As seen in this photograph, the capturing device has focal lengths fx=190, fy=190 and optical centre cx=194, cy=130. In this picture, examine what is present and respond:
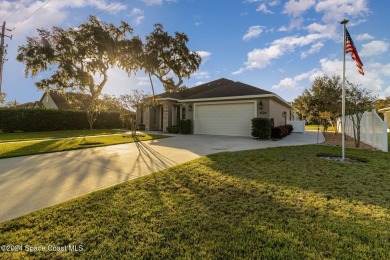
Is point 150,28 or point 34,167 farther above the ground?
point 150,28

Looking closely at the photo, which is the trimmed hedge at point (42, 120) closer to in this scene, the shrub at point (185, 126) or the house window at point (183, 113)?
the house window at point (183, 113)

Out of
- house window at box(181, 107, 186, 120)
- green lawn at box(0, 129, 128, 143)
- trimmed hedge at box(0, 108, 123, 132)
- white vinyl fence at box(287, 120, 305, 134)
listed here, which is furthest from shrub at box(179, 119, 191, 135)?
trimmed hedge at box(0, 108, 123, 132)

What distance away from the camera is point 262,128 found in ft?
38.9

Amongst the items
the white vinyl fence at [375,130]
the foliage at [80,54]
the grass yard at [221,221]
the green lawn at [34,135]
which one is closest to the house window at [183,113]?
the green lawn at [34,135]

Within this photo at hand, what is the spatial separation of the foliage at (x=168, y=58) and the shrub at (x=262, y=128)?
55.0 ft

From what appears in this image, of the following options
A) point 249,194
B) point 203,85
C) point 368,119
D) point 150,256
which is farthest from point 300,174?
point 203,85

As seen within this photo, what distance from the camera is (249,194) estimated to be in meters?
3.52

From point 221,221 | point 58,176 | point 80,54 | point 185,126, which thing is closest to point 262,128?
point 185,126

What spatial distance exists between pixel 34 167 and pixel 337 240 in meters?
6.80

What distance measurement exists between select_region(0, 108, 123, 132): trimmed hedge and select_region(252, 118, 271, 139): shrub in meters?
18.7

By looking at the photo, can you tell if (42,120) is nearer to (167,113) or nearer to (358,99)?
(167,113)

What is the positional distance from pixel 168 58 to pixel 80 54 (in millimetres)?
10133

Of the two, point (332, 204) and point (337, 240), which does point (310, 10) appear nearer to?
point (332, 204)

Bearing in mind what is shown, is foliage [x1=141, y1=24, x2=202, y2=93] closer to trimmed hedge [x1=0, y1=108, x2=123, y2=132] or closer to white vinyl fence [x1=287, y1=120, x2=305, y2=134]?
trimmed hedge [x1=0, y1=108, x2=123, y2=132]
